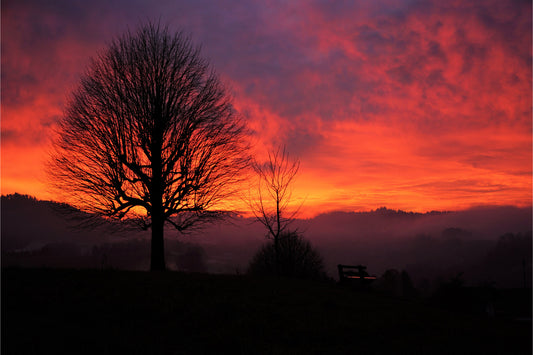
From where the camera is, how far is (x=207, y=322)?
10.5 metres

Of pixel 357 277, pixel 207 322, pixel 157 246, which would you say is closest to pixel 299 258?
pixel 357 277

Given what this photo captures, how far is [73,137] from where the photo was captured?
800 inches

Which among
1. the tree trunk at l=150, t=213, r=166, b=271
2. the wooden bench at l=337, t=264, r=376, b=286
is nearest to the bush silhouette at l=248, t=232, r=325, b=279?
the wooden bench at l=337, t=264, r=376, b=286

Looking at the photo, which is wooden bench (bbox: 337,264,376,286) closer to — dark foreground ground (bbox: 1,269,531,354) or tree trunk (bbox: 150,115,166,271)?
dark foreground ground (bbox: 1,269,531,354)

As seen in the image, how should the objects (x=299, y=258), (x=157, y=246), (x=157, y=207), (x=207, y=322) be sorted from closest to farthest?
(x=207, y=322) → (x=157, y=246) → (x=157, y=207) → (x=299, y=258)

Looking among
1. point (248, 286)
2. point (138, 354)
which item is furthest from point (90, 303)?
point (248, 286)

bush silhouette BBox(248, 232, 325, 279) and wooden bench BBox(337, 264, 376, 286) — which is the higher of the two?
→ wooden bench BBox(337, 264, 376, 286)

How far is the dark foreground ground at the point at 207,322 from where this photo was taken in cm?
862

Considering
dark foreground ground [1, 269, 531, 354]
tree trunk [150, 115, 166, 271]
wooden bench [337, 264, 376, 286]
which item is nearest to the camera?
dark foreground ground [1, 269, 531, 354]

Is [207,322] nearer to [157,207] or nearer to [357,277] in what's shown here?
[157,207]

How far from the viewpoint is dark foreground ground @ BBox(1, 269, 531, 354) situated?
340 inches

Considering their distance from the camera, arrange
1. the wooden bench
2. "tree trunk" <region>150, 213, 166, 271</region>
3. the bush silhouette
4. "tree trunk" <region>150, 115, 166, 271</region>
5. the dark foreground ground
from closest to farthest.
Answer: the dark foreground ground → "tree trunk" <region>150, 213, 166, 271</region> → "tree trunk" <region>150, 115, 166, 271</region> → the wooden bench → the bush silhouette

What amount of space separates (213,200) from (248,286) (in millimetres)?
7270

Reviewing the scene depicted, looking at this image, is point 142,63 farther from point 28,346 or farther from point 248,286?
point 28,346
